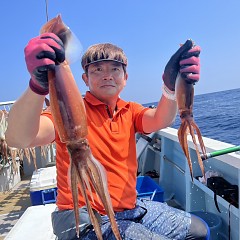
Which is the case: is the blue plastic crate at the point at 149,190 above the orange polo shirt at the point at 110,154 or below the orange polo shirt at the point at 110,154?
below

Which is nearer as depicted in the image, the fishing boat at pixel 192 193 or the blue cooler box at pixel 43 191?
the fishing boat at pixel 192 193

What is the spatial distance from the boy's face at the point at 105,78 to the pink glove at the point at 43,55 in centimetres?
89

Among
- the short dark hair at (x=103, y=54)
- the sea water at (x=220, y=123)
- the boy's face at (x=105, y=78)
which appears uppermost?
the short dark hair at (x=103, y=54)

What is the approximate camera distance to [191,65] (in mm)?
2199

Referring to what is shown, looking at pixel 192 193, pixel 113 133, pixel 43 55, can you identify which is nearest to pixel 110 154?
pixel 113 133

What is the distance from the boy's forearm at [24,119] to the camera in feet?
6.11

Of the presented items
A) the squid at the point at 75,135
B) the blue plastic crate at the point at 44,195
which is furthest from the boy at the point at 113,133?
the blue plastic crate at the point at 44,195

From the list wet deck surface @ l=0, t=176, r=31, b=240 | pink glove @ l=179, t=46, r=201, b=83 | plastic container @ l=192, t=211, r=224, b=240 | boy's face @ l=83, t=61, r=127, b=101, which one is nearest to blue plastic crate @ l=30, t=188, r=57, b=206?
wet deck surface @ l=0, t=176, r=31, b=240

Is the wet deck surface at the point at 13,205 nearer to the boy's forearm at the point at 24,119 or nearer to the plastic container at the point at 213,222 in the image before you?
the plastic container at the point at 213,222

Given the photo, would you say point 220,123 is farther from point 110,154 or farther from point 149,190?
point 110,154

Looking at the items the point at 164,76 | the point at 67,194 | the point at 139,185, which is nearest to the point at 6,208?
the point at 139,185

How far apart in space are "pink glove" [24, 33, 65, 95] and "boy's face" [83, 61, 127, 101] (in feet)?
2.93

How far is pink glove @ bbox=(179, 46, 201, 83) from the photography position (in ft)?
7.14

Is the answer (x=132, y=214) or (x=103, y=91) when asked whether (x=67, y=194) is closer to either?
(x=132, y=214)
